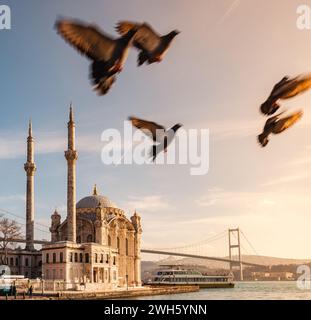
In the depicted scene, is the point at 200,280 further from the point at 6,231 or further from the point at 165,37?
the point at 165,37

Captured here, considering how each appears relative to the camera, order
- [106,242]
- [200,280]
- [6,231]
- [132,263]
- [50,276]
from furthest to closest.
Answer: [200,280] < [132,263] < [106,242] < [6,231] < [50,276]

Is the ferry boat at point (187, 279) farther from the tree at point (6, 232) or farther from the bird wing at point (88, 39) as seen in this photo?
the bird wing at point (88, 39)

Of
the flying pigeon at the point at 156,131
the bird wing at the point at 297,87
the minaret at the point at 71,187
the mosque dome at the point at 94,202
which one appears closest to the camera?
the bird wing at the point at 297,87

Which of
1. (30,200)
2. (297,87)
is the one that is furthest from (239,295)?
(297,87)

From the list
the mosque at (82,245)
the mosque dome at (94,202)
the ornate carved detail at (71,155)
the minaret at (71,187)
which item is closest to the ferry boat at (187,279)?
the mosque at (82,245)

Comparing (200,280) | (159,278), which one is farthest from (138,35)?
(200,280)

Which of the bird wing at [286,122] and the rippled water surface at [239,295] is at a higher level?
the bird wing at [286,122]
